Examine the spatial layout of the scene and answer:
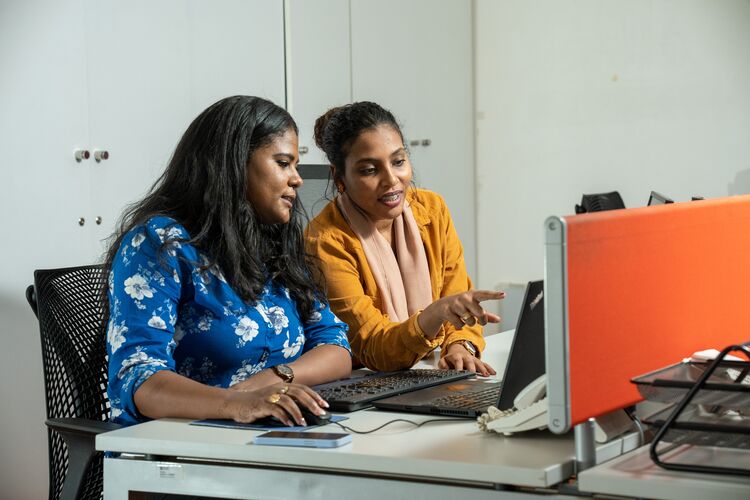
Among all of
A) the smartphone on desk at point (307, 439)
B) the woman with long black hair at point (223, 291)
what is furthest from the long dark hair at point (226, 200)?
the smartphone on desk at point (307, 439)

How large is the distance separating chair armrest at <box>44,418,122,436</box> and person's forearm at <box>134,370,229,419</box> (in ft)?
0.27

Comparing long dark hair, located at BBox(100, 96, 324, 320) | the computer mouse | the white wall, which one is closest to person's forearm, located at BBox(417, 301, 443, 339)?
long dark hair, located at BBox(100, 96, 324, 320)

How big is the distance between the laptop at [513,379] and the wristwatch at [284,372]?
21 centimetres

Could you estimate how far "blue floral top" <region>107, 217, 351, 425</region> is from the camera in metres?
1.68

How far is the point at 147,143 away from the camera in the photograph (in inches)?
124

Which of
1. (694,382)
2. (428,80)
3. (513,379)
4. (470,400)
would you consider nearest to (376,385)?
(470,400)

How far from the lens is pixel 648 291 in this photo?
127 cm

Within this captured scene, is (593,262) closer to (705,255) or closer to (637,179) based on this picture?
(705,255)

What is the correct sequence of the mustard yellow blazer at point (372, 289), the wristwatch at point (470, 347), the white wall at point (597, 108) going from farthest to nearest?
1. the white wall at point (597, 108)
2. the wristwatch at point (470, 347)
3. the mustard yellow blazer at point (372, 289)

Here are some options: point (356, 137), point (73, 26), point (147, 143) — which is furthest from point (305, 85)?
point (356, 137)

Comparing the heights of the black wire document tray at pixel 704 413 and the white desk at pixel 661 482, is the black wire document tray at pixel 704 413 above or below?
above

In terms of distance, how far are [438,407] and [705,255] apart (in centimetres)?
46

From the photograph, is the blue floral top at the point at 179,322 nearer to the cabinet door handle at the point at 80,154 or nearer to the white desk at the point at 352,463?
the white desk at the point at 352,463

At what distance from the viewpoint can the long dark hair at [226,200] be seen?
184 cm
